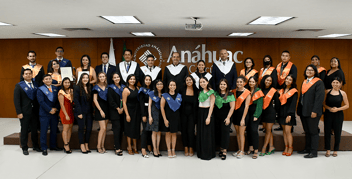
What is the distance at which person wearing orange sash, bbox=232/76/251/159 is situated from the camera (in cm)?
403

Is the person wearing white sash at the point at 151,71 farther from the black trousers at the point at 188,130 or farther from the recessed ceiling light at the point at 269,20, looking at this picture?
the recessed ceiling light at the point at 269,20

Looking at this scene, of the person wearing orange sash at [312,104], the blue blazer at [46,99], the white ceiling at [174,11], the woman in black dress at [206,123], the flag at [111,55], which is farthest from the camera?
the flag at [111,55]

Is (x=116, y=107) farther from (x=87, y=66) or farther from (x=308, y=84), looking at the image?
(x=308, y=84)

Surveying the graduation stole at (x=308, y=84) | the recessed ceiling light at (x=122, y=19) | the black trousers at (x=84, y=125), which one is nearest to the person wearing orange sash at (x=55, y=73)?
the black trousers at (x=84, y=125)

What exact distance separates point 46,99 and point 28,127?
0.63 metres

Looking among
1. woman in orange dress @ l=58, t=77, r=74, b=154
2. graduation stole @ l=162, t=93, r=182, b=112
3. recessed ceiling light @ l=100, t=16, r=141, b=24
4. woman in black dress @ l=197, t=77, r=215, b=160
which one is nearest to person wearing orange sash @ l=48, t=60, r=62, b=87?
woman in orange dress @ l=58, t=77, r=74, b=154

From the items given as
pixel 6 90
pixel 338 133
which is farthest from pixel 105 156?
pixel 6 90

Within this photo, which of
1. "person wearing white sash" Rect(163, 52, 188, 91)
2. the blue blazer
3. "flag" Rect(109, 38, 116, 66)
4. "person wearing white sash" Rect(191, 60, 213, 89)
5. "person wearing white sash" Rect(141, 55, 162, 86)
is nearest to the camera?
the blue blazer

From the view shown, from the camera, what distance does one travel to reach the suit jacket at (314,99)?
4062mm

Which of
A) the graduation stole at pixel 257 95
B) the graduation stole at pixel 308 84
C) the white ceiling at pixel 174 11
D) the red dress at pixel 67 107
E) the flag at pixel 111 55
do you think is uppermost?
the white ceiling at pixel 174 11

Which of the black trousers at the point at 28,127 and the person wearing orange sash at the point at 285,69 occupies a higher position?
the person wearing orange sash at the point at 285,69

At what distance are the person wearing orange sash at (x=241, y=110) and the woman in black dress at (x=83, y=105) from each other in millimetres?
2492

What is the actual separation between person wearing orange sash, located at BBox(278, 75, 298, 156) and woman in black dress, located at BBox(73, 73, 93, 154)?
3283mm

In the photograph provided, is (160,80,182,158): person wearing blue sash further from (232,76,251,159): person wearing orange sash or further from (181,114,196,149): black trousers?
(232,76,251,159): person wearing orange sash
